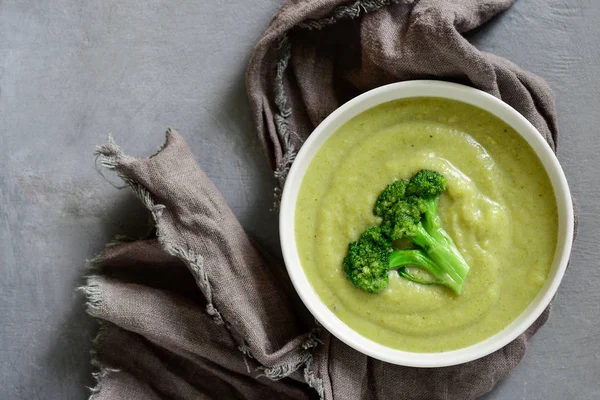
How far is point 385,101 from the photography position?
7.48 ft

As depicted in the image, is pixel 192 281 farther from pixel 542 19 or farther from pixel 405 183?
pixel 542 19

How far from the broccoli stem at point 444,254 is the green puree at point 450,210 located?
33 millimetres

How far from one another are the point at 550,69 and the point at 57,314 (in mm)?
2062

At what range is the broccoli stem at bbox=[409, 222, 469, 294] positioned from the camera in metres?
2.21

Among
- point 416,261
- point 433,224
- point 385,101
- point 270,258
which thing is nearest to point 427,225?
point 433,224

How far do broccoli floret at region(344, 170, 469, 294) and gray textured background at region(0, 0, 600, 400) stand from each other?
49 centimetres

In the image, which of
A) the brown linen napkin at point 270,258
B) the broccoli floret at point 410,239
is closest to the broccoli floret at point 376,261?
the broccoli floret at point 410,239

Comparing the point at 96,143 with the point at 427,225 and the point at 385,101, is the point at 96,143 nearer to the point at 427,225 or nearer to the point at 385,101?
the point at 385,101

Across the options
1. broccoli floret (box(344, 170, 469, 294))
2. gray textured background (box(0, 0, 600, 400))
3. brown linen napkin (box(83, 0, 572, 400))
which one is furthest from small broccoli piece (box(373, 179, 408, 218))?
gray textured background (box(0, 0, 600, 400))

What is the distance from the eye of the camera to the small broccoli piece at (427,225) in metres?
2.19

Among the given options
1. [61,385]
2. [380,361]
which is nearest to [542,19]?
[380,361]

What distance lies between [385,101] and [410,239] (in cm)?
46

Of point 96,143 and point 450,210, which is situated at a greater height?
point 96,143

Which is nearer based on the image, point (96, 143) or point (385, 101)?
point (385, 101)
